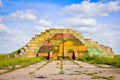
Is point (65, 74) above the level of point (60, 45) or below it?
below

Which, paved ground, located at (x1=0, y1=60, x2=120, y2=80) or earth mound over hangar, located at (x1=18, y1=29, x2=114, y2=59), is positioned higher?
earth mound over hangar, located at (x1=18, y1=29, x2=114, y2=59)

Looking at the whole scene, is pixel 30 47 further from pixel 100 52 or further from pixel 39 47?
pixel 100 52

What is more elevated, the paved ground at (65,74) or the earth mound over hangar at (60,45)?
the earth mound over hangar at (60,45)

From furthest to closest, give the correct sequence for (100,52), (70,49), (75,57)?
(100,52)
(70,49)
(75,57)

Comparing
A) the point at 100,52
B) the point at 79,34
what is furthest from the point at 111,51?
the point at 79,34

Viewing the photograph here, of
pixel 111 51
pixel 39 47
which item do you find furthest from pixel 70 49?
pixel 111 51

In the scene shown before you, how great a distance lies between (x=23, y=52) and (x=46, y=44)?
402 cm

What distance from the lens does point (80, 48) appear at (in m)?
50.2

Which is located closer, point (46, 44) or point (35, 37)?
point (46, 44)

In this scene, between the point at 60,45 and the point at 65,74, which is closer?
the point at 65,74

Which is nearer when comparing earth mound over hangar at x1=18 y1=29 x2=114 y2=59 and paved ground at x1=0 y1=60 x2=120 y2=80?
paved ground at x1=0 y1=60 x2=120 y2=80

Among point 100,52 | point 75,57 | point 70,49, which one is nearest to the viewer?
point 75,57

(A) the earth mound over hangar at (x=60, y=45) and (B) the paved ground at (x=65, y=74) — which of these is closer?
(B) the paved ground at (x=65, y=74)

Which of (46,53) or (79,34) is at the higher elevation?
(79,34)
